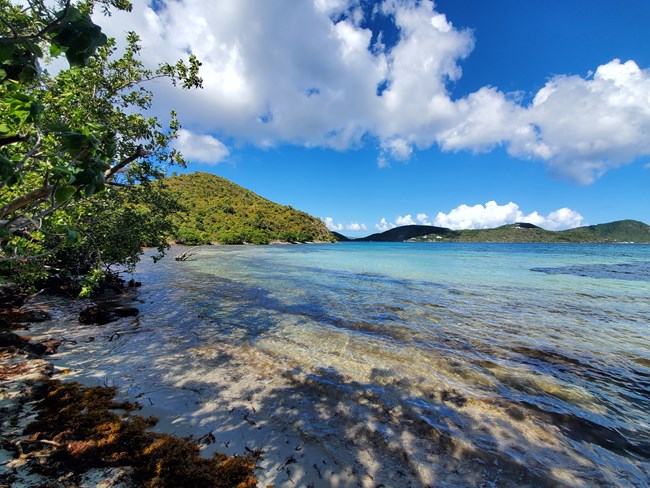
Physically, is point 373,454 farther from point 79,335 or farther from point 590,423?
point 79,335

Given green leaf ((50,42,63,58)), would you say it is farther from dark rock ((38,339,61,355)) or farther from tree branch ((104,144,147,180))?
dark rock ((38,339,61,355))

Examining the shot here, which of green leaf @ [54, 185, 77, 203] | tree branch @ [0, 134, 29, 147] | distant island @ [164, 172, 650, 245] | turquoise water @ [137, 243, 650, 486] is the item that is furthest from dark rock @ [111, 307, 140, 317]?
distant island @ [164, 172, 650, 245]

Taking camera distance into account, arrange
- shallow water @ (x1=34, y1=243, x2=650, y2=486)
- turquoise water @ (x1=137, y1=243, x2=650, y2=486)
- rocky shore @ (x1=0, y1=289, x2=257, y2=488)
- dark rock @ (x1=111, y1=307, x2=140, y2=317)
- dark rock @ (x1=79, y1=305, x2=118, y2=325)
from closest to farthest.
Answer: rocky shore @ (x1=0, y1=289, x2=257, y2=488) → shallow water @ (x1=34, y1=243, x2=650, y2=486) → turquoise water @ (x1=137, y1=243, x2=650, y2=486) → dark rock @ (x1=79, y1=305, x2=118, y2=325) → dark rock @ (x1=111, y1=307, x2=140, y2=317)

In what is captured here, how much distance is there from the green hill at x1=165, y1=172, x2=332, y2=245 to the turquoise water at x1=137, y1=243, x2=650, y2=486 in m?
85.2

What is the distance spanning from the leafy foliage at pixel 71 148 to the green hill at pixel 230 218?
3203 inches

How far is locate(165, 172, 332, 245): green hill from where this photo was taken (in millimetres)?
109312

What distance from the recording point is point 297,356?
31.9ft

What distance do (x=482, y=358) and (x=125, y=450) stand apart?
9.59 metres

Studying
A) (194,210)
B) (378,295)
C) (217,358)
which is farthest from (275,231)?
(217,358)

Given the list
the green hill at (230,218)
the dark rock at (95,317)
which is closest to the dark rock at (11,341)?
the dark rock at (95,317)

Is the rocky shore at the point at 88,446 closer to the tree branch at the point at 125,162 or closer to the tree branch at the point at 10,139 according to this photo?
the tree branch at the point at 10,139

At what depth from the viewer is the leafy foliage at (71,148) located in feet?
6.98

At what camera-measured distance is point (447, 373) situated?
8.62 meters

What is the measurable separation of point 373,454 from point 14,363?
9.18 metres
